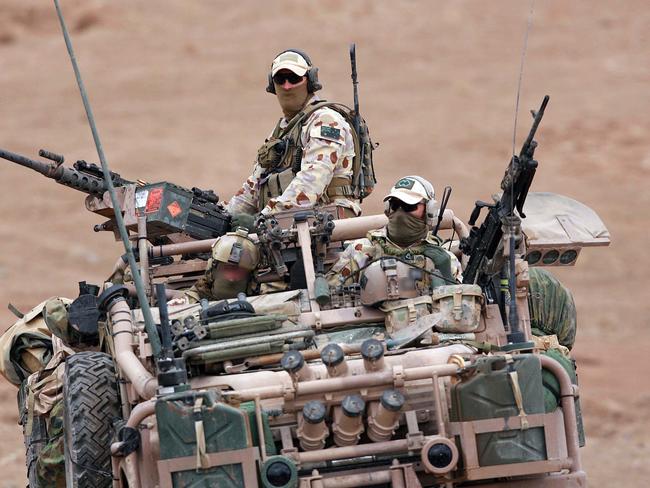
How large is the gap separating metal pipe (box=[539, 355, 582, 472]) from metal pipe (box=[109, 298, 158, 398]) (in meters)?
2.07

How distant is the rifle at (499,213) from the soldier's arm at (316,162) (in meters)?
1.16

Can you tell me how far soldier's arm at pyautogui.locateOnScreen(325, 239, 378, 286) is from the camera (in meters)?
12.2

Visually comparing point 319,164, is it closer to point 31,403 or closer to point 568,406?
point 31,403

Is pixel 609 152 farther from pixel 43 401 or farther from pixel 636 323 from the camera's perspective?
pixel 43 401

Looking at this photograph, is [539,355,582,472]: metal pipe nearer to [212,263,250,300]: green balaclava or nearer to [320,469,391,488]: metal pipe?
[320,469,391,488]: metal pipe

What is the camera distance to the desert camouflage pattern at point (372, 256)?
1192cm

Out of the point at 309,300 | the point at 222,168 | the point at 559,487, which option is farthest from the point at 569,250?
the point at 222,168

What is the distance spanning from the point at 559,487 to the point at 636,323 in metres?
25.2

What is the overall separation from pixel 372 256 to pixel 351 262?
282 millimetres

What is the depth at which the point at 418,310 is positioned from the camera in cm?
1141

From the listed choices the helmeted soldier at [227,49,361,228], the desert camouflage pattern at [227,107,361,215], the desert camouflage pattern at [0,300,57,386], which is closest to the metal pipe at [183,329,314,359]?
the desert camouflage pattern at [227,107,361,215]

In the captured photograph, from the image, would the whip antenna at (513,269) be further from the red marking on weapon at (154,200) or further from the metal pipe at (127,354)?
the red marking on weapon at (154,200)

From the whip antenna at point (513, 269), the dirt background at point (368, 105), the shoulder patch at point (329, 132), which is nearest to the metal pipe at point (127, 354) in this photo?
the whip antenna at point (513, 269)

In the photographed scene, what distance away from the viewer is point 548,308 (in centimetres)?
1312
